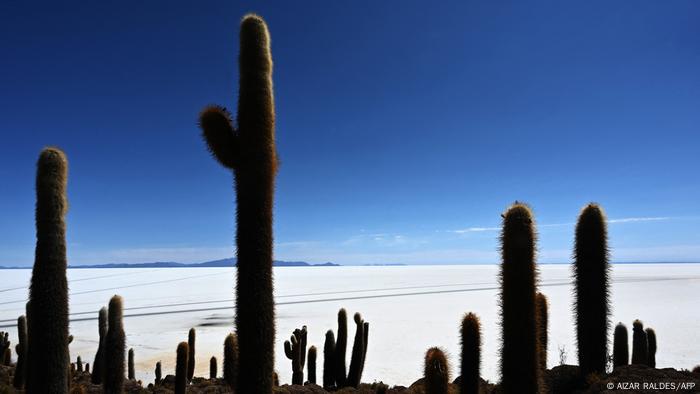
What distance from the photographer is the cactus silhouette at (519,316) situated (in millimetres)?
6375

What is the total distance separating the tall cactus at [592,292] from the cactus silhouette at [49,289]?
29.8 ft

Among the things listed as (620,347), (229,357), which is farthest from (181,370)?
(620,347)

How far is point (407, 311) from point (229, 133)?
28.9 m

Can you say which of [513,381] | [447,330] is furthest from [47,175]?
[447,330]

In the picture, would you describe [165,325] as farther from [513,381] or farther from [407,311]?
[513,381]

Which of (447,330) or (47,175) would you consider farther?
(447,330)

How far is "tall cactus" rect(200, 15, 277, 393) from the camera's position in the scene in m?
5.91

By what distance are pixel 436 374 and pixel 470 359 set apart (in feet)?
2.70

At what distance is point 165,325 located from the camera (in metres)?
29.4

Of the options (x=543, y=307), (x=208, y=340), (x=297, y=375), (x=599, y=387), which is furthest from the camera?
(x=208, y=340)

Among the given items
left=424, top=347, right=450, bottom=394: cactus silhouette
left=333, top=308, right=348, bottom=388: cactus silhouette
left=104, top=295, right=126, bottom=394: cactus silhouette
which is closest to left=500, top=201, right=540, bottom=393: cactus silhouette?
left=424, top=347, right=450, bottom=394: cactus silhouette

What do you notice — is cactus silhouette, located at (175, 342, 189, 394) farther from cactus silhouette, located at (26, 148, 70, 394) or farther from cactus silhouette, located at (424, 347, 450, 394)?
cactus silhouette, located at (424, 347, 450, 394)

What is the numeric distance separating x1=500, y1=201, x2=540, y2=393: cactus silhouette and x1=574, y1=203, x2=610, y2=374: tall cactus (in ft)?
10.6

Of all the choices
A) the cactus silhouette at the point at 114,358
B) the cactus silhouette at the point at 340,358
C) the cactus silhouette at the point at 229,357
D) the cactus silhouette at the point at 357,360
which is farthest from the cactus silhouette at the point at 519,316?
the cactus silhouette at the point at 114,358
